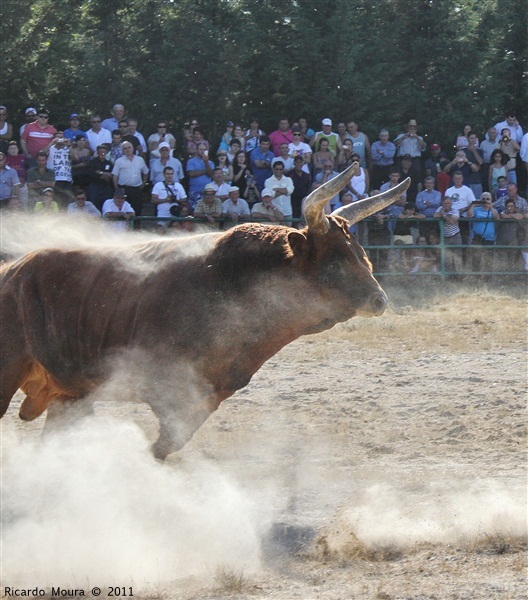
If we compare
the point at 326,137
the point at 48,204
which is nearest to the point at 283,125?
the point at 326,137

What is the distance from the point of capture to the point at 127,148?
13.9 meters

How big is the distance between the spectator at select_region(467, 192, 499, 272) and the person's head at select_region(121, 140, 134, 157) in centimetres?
497

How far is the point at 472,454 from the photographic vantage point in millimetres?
7555

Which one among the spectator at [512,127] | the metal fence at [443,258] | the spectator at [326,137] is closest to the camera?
the metal fence at [443,258]

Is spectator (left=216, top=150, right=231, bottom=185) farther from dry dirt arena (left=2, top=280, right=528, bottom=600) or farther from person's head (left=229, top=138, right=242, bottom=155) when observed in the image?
dry dirt arena (left=2, top=280, right=528, bottom=600)

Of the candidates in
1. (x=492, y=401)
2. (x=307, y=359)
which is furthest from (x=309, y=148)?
(x=492, y=401)

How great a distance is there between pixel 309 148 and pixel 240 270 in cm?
949

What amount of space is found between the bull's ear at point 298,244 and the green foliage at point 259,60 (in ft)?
35.3

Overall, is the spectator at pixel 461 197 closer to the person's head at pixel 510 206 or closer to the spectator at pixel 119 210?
the person's head at pixel 510 206

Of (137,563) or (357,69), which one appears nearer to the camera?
(137,563)

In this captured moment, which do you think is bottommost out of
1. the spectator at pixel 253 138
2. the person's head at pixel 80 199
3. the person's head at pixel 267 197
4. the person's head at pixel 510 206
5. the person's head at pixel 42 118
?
the person's head at pixel 510 206

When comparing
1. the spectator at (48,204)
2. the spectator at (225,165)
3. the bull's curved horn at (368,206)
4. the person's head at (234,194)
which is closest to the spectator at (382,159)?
the spectator at (225,165)

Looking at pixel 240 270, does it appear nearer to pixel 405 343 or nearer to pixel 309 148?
pixel 405 343

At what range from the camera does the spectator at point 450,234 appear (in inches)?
592
